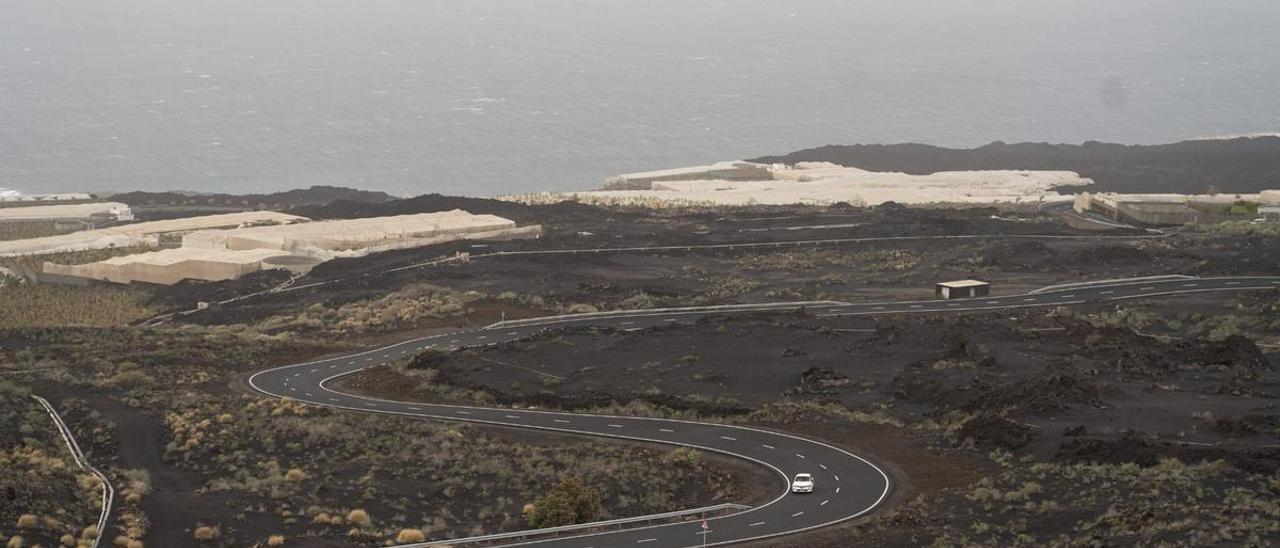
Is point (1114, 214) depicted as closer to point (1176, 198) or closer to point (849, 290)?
point (1176, 198)

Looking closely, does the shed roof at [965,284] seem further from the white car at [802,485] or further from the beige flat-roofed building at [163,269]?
the beige flat-roofed building at [163,269]

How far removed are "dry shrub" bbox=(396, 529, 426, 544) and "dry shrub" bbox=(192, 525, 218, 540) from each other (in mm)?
4215

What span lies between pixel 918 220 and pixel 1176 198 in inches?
898

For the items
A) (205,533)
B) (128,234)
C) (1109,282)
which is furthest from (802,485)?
(128,234)

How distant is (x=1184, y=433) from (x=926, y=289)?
3443cm

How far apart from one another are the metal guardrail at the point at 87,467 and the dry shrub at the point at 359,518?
5716 mm

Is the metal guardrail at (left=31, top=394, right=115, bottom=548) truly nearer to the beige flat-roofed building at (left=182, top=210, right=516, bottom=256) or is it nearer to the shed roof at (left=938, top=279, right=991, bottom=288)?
the shed roof at (left=938, top=279, right=991, bottom=288)

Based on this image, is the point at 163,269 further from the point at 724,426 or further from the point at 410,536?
the point at 410,536

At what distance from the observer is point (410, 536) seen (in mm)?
37688

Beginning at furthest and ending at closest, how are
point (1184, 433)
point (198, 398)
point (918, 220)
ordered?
point (918, 220)
point (198, 398)
point (1184, 433)

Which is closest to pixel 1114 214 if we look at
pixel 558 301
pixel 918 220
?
pixel 918 220

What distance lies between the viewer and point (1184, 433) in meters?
46.4

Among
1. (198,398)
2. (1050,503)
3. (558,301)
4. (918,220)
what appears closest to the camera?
(1050,503)

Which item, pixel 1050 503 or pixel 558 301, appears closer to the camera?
pixel 1050 503
